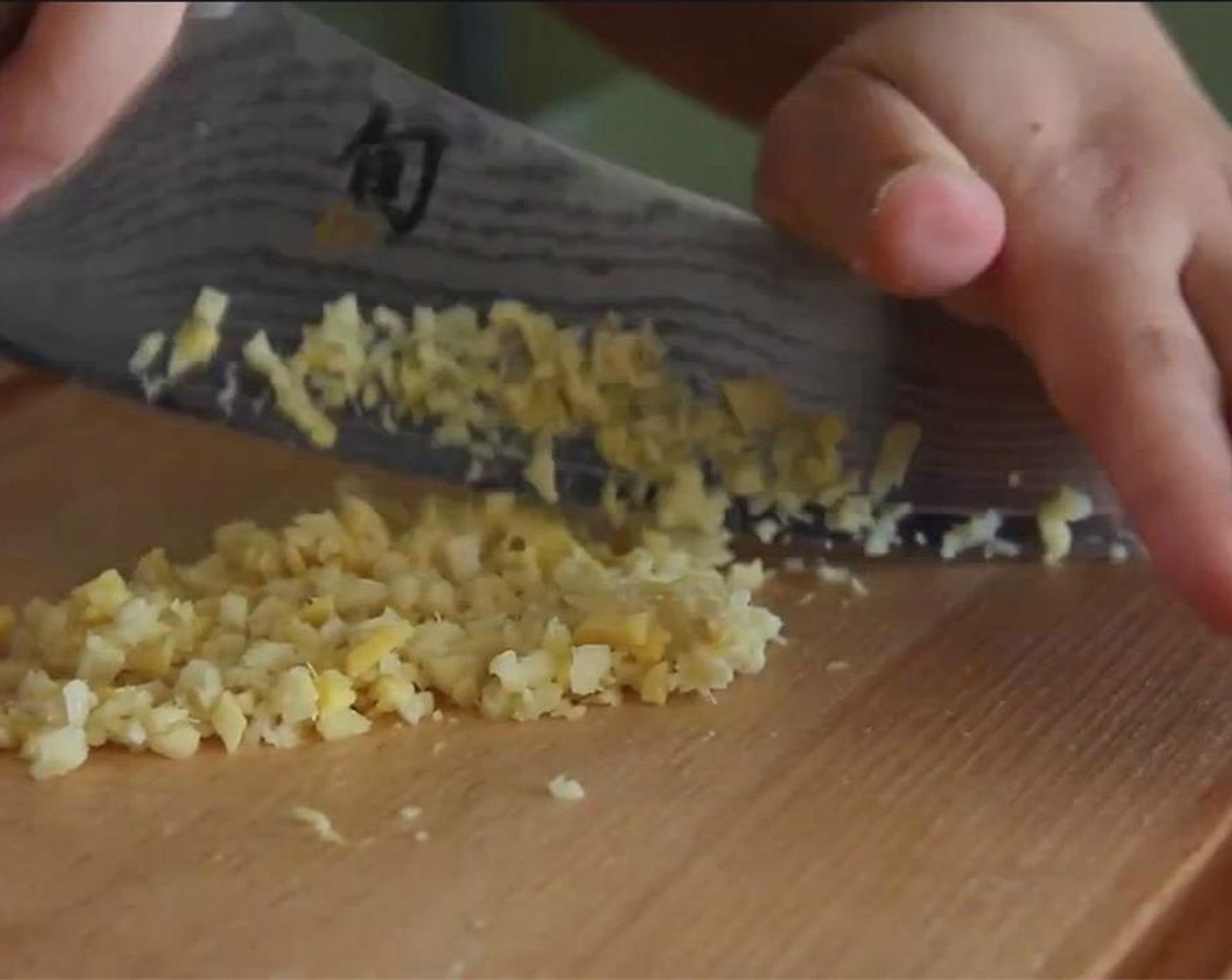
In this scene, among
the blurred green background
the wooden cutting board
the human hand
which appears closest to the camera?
the wooden cutting board

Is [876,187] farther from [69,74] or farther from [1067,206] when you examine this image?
[69,74]

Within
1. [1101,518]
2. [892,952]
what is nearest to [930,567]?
[1101,518]

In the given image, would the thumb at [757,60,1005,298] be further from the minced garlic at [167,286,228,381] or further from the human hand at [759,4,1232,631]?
the minced garlic at [167,286,228,381]

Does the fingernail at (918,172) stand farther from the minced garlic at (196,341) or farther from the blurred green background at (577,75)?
the blurred green background at (577,75)

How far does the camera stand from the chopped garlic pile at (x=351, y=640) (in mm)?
442

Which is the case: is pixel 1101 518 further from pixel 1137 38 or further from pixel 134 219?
pixel 134 219

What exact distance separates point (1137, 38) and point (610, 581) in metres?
0.27

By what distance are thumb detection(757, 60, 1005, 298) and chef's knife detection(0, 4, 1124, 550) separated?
2cm

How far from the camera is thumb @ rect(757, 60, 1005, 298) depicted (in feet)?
1.61

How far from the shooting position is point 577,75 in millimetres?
1186

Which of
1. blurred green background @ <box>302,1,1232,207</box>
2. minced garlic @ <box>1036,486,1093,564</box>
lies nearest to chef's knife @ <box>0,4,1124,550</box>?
minced garlic @ <box>1036,486,1093,564</box>

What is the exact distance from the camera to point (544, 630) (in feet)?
1.54

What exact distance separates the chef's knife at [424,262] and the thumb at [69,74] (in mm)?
109

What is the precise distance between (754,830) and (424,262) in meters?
0.24
